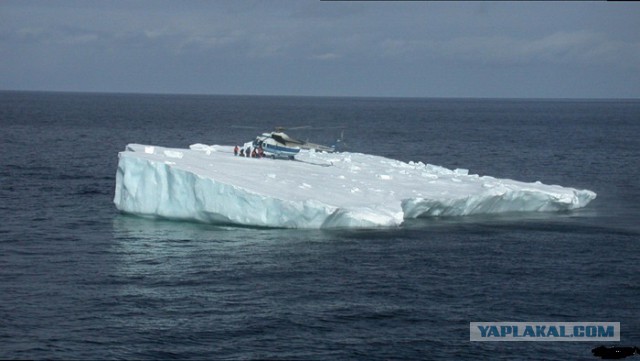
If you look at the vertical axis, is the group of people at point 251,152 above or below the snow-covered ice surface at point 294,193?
above

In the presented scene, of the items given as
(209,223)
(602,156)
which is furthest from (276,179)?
(602,156)

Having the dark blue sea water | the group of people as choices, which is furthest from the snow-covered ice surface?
the group of people

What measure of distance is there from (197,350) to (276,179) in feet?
65.0

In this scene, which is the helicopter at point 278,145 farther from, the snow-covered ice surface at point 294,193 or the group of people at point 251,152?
the snow-covered ice surface at point 294,193

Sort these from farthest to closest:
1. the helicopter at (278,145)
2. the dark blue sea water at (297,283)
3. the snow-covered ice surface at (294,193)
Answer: the helicopter at (278,145), the snow-covered ice surface at (294,193), the dark blue sea water at (297,283)

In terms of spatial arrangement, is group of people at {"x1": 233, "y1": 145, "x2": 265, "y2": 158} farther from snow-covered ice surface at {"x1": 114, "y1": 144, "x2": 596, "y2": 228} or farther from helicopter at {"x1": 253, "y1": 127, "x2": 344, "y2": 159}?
snow-covered ice surface at {"x1": 114, "y1": 144, "x2": 596, "y2": 228}

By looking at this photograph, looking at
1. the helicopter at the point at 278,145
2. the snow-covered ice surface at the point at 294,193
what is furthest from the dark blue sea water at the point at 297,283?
the helicopter at the point at 278,145

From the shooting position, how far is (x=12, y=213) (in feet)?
166

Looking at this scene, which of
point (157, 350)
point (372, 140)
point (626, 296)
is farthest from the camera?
point (372, 140)

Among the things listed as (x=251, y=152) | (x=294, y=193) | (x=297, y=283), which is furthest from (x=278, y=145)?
(x=297, y=283)

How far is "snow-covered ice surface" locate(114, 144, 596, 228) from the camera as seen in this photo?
4456 cm

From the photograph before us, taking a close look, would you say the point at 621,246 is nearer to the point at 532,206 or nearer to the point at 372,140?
the point at 532,206

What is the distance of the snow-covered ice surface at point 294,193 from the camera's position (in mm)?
44562

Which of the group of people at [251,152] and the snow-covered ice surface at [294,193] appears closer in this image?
the snow-covered ice surface at [294,193]
